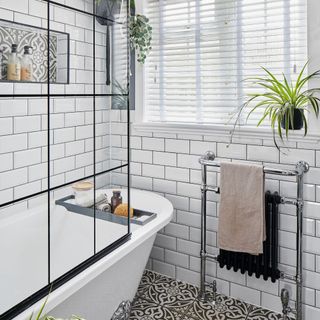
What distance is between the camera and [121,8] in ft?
6.07

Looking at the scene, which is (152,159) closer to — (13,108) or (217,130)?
(217,130)

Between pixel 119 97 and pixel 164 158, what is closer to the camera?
pixel 119 97

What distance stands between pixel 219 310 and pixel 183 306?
255mm

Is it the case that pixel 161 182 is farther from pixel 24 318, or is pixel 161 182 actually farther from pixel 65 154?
pixel 24 318

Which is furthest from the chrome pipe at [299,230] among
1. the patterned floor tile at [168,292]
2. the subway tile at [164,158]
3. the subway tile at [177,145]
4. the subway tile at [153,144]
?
the subway tile at [153,144]

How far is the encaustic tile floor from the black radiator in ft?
0.93

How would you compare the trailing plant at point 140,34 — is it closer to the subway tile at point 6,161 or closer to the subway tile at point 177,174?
the subway tile at point 177,174

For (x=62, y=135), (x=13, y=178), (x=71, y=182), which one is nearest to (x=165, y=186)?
(x=71, y=182)

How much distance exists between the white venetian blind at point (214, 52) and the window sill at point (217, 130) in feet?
0.35

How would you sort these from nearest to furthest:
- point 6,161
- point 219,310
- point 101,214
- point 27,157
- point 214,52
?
point 6,161 < point 27,157 < point 101,214 < point 219,310 < point 214,52

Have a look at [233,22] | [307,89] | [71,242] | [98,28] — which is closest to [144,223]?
[71,242]

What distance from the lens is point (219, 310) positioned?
248 cm

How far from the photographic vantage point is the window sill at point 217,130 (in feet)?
7.43

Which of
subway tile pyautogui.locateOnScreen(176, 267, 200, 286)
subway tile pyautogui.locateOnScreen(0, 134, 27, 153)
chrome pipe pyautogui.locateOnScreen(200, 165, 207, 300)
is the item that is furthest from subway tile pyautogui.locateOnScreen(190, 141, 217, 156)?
subway tile pyautogui.locateOnScreen(0, 134, 27, 153)
